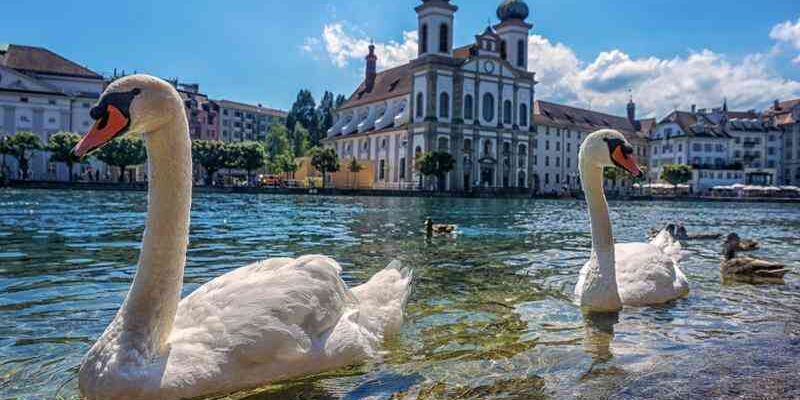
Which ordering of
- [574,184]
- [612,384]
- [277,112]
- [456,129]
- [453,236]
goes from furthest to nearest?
[277,112]
[574,184]
[456,129]
[453,236]
[612,384]

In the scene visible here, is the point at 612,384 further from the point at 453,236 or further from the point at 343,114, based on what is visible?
the point at 343,114

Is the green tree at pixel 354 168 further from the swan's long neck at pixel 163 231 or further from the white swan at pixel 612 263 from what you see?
the swan's long neck at pixel 163 231

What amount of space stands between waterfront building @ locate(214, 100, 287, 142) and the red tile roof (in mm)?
51113

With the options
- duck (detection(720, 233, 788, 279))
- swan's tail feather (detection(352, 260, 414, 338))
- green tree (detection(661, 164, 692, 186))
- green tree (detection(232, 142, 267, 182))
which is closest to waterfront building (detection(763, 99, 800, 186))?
green tree (detection(661, 164, 692, 186))

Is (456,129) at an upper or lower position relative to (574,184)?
upper

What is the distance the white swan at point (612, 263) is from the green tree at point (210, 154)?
71.0 metres

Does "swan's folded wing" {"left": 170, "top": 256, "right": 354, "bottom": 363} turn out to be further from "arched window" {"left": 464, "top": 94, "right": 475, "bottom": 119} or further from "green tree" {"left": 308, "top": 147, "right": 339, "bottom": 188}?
"arched window" {"left": 464, "top": 94, "right": 475, "bottom": 119}

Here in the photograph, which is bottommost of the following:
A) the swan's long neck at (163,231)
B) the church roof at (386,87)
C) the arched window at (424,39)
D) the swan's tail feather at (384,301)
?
the swan's tail feather at (384,301)

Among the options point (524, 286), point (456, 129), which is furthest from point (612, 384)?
point (456, 129)

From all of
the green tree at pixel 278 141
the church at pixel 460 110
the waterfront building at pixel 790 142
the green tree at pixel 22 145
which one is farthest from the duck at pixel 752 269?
the waterfront building at pixel 790 142

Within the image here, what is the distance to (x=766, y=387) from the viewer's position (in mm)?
3910

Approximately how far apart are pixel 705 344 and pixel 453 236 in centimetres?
1237

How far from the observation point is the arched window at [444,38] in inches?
3191

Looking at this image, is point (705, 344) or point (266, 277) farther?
point (705, 344)
